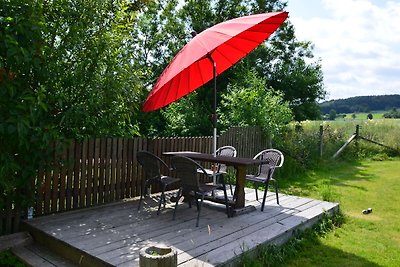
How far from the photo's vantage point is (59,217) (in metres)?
4.88

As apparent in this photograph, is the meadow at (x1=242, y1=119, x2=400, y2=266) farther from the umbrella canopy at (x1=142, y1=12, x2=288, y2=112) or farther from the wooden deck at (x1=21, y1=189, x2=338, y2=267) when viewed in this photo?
the umbrella canopy at (x1=142, y1=12, x2=288, y2=112)

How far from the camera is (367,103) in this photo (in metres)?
35.5

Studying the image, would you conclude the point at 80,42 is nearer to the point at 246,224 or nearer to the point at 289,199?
the point at 246,224

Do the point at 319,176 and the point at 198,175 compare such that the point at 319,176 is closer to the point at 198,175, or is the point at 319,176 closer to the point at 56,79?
the point at 198,175

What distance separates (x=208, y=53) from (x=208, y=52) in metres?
0.09

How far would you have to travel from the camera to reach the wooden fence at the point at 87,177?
4832mm

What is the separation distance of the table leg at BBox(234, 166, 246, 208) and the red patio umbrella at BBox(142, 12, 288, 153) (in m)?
0.61

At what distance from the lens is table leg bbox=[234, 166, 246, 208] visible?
5235mm

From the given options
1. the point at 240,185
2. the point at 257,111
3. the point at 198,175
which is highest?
the point at 257,111

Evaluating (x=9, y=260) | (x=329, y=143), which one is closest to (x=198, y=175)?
(x=9, y=260)

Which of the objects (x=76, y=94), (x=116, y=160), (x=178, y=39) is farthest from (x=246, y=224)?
(x=178, y=39)

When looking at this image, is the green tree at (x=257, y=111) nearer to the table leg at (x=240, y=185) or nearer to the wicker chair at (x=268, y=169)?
the wicker chair at (x=268, y=169)

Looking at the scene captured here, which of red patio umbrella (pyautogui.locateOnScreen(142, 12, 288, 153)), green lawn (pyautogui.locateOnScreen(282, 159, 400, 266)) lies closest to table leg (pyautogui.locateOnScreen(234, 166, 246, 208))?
red patio umbrella (pyautogui.locateOnScreen(142, 12, 288, 153))

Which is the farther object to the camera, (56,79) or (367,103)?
(367,103)
